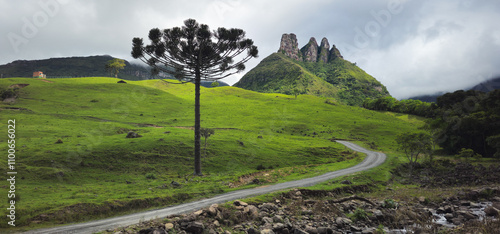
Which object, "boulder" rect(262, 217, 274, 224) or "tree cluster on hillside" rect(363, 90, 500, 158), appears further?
"tree cluster on hillside" rect(363, 90, 500, 158)

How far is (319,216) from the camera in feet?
50.8

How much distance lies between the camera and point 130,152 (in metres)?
33.4

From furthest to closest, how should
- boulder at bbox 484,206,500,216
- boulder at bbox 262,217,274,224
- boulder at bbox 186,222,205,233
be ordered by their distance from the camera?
boulder at bbox 484,206,500,216
boulder at bbox 262,217,274,224
boulder at bbox 186,222,205,233

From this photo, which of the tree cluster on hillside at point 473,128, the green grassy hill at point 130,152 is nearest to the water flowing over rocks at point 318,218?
the green grassy hill at point 130,152

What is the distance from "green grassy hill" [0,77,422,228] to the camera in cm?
1869

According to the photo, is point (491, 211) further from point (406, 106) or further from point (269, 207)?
point (406, 106)

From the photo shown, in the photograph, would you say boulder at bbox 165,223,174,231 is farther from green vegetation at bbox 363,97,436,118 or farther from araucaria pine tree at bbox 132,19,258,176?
green vegetation at bbox 363,97,436,118

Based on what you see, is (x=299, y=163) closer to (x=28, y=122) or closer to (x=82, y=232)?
(x=82, y=232)

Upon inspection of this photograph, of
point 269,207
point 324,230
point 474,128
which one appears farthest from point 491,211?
point 474,128

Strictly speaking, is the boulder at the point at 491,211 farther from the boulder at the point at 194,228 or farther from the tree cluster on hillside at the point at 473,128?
the tree cluster on hillside at the point at 473,128

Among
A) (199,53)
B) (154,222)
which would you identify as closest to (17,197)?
(154,222)

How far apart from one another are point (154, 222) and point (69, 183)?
52.6 feet

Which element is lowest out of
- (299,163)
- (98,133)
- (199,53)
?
(299,163)

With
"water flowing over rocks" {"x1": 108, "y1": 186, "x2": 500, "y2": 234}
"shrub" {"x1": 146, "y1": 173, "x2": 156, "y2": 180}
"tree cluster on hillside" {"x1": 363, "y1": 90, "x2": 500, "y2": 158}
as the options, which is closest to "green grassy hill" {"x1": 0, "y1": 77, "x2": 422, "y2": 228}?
"shrub" {"x1": 146, "y1": 173, "x2": 156, "y2": 180}
